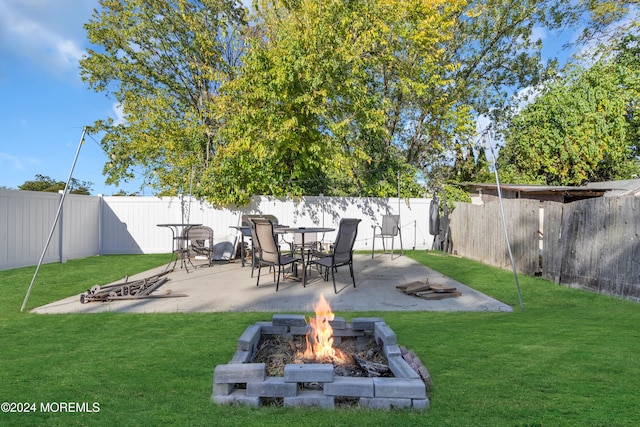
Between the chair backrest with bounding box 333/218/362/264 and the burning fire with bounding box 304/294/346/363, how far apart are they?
2494 mm

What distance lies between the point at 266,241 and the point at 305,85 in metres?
6.97

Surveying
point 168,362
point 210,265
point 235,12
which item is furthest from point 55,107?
point 168,362

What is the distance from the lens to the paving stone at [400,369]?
2.17 m

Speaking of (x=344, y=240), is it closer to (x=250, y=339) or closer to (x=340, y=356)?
(x=340, y=356)

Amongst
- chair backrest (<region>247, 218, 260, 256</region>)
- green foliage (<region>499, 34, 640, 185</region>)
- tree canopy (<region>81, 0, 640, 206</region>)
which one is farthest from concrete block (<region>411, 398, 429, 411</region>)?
green foliage (<region>499, 34, 640, 185</region>)

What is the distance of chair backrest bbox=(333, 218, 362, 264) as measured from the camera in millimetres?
5621

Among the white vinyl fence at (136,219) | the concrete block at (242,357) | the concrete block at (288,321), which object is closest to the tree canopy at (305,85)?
the white vinyl fence at (136,219)

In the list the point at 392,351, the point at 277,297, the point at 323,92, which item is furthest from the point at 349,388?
the point at 323,92

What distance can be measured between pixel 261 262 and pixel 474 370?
4106 mm

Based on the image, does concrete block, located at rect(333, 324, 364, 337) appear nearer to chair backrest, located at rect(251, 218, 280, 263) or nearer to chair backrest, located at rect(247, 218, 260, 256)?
chair backrest, located at rect(251, 218, 280, 263)

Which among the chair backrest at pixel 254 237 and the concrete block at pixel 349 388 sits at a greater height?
the chair backrest at pixel 254 237

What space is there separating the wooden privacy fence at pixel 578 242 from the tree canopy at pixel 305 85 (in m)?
5.08

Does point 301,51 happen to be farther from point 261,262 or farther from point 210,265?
point 261,262

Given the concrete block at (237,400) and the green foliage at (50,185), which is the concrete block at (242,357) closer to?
the concrete block at (237,400)
